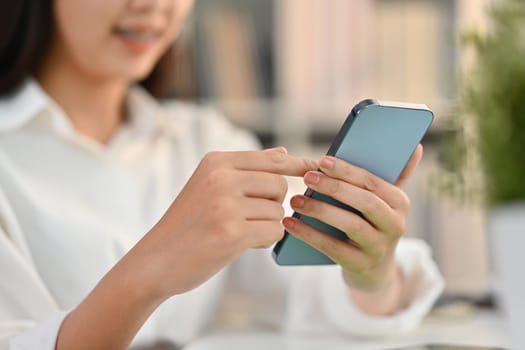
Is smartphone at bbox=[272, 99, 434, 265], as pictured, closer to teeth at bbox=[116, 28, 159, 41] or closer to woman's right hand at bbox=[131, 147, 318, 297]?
woman's right hand at bbox=[131, 147, 318, 297]

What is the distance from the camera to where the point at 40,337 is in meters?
0.71

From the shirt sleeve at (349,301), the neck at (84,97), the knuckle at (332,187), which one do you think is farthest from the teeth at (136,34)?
the knuckle at (332,187)

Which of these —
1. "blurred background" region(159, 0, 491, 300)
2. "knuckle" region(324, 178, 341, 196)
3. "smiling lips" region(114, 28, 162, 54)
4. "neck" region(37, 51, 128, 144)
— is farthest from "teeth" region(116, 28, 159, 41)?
"blurred background" region(159, 0, 491, 300)

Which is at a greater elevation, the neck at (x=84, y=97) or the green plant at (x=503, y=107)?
the green plant at (x=503, y=107)

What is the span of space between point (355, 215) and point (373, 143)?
0.21ft

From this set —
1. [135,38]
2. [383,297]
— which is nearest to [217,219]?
[383,297]

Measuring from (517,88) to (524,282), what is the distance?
0.43 feet

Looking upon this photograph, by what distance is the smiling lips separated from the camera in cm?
105

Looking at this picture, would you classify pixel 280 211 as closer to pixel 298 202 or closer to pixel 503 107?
pixel 298 202

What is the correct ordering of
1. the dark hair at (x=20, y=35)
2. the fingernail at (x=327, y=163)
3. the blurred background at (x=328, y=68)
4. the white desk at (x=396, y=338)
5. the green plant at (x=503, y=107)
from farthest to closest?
the blurred background at (x=328, y=68)
the dark hair at (x=20, y=35)
the white desk at (x=396, y=338)
the fingernail at (x=327, y=163)
the green plant at (x=503, y=107)

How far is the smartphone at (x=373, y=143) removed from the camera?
2.14ft

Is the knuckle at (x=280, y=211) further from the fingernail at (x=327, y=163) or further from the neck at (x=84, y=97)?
the neck at (x=84, y=97)

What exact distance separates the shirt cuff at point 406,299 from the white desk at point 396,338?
0.05 ft

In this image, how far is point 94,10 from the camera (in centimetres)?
102
